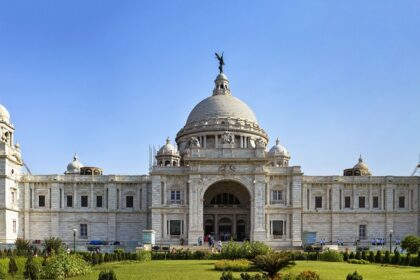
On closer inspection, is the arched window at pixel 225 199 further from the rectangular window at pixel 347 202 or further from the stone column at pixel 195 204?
the rectangular window at pixel 347 202

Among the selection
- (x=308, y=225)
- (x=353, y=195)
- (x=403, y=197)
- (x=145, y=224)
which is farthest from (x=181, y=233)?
(x=403, y=197)

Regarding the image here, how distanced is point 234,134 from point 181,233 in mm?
18998

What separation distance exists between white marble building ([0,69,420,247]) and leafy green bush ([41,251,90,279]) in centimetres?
3143

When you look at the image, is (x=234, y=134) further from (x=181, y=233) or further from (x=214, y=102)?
(x=181, y=233)

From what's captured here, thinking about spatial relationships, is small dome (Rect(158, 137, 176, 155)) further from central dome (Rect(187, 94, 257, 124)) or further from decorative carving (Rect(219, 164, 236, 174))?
decorative carving (Rect(219, 164, 236, 174))

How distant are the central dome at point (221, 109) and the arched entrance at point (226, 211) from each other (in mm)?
13180

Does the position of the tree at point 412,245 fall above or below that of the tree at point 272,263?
below

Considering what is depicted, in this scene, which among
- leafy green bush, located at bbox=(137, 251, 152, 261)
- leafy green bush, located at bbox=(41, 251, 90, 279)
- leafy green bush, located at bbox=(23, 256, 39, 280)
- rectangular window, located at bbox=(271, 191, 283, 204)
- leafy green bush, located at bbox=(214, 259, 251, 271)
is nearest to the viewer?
leafy green bush, located at bbox=(23, 256, 39, 280)

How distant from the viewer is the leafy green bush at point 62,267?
28.6m

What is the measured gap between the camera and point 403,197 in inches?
2625

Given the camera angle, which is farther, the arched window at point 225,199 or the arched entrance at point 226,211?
the arched window at point 225,199

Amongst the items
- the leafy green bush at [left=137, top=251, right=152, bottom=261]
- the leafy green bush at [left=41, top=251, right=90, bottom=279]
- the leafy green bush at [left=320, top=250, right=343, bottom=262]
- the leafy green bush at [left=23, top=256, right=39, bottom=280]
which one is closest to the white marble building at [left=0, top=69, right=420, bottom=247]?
the leafy green bush at [left=137, top=251, right=152, bottom=261]

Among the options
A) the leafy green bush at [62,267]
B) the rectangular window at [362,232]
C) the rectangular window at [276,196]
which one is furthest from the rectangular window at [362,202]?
the leafy green bush at [62,267]

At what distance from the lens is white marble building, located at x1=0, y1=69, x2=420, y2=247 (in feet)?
203
